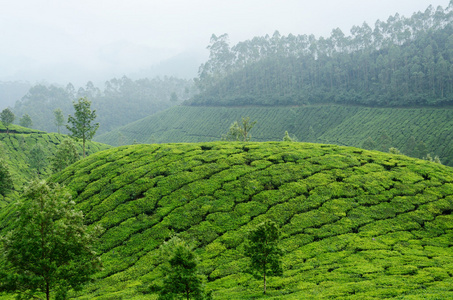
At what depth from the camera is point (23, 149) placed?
7212cm

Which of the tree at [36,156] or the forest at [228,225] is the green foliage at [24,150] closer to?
Result: the tree at [36,156]

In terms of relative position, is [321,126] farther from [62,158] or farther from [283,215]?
[283,215]

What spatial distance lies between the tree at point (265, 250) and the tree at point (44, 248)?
8517mm

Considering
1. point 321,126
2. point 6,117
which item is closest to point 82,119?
point 6,117

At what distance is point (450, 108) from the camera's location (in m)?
90.8

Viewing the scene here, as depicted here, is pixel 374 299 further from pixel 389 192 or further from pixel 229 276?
pixel 389 192

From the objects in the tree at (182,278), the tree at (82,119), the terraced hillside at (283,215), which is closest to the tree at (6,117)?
the tree at (82,119)

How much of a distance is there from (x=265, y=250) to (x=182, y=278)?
515 cm

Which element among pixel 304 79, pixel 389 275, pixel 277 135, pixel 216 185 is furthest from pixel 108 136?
pixel 389 275

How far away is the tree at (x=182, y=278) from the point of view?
12484mm

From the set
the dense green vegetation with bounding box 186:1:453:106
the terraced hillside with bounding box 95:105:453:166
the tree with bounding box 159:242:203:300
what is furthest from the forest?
the dense green vegetation with bounding box 186:1:453:106

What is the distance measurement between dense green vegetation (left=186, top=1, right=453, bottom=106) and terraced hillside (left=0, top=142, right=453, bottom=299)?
296 feet

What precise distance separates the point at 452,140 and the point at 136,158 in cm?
8666

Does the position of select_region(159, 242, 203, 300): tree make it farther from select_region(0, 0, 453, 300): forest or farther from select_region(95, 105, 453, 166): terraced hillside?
select_region(95, 105, 453, 166): terraced hillside
